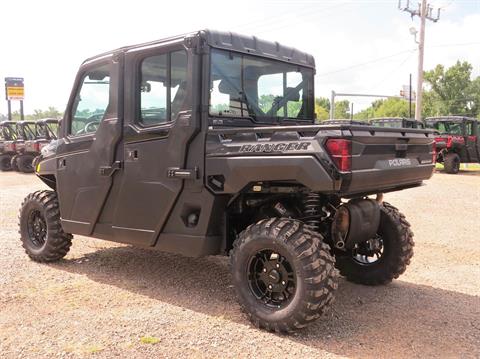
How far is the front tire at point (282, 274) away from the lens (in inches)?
154

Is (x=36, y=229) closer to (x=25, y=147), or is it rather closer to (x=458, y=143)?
(x=25, y=147)

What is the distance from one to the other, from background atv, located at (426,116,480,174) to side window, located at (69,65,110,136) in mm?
16190

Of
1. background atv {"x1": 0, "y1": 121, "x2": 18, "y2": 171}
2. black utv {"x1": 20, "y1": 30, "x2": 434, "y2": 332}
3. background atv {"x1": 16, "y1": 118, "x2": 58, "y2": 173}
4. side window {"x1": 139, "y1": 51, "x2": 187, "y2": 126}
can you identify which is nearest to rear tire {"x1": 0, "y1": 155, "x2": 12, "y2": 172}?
background atv {"x1": 0, "y1": 121, "x2": 18, "y2": 171}

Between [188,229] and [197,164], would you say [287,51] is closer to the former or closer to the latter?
[197,164]

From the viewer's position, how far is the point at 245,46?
16.0ft

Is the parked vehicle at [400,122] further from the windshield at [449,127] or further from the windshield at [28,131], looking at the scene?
the windshield at [28,131]

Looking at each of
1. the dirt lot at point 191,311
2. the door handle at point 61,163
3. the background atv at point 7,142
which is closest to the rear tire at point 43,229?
the dirt lot at point 191,311

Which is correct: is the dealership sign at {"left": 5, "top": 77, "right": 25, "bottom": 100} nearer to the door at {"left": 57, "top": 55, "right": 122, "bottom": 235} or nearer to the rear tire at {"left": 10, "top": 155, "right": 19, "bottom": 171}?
the rear tire at {"left": 10, "top": 155, "right": 19, "bottom": 171}

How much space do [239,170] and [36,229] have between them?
3.42 meters

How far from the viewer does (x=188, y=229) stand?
4676 millimetres

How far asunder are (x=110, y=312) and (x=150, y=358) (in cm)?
104

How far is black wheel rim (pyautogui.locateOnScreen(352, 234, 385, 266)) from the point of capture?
5.41 meters

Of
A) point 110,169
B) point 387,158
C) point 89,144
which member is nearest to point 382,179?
point 387,158

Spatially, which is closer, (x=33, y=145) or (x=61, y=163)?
(x=61, y=163)
